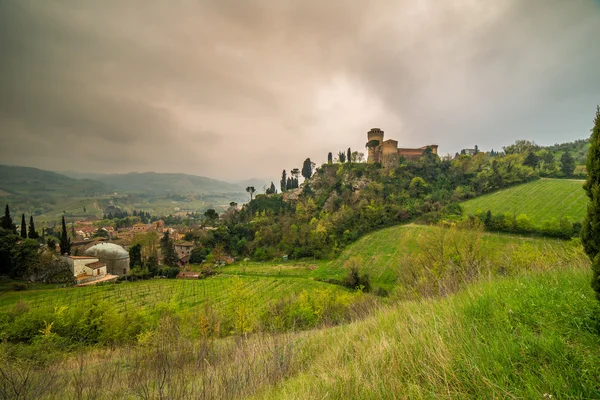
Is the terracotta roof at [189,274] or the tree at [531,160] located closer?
the terracotta roof at [189,274]

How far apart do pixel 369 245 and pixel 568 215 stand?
31.4 metres

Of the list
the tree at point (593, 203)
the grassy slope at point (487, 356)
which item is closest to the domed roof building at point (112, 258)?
the grassy slope at point (487, 356)

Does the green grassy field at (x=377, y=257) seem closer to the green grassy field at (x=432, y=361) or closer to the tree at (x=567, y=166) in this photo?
the green grassy field at (x=432, y=361)

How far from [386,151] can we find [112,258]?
79456 millimetres

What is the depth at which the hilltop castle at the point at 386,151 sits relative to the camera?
73000 mm

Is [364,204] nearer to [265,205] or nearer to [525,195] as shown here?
[525,195]

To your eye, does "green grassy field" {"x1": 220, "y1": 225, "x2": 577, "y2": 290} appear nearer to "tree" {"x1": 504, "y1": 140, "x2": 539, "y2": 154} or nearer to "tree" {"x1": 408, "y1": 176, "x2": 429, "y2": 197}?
"tree" {"x1": 408, "y1": 176, "x2": 429, "y2": 197}

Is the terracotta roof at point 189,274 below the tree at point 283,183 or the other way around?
below

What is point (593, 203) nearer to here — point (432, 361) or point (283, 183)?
point (432, 361)

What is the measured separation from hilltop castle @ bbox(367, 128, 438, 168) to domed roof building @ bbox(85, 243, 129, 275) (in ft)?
244

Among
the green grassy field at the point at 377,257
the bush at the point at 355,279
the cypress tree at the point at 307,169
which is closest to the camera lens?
the bush at the point at 355,279

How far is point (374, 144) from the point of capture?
251 ft

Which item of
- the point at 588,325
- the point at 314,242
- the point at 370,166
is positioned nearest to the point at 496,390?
the point at 588,325

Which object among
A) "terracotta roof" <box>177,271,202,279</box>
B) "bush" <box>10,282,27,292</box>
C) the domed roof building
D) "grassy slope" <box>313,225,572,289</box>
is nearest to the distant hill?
"grassy slope" <box>313,225,572,289</box>
